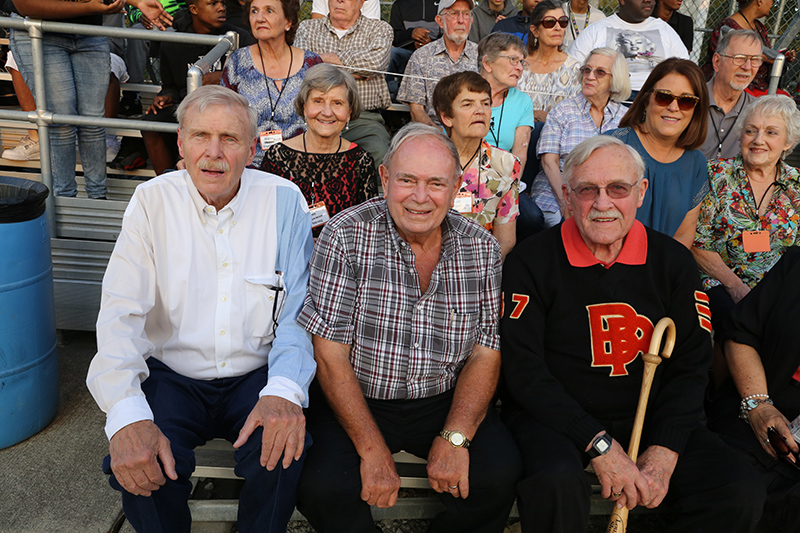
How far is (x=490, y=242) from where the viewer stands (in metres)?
2.43

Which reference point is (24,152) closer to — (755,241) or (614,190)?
(614,190)

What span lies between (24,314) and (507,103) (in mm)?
3097

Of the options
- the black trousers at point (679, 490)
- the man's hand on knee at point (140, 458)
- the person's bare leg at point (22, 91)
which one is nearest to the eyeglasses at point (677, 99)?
the black trousers at point (679, 490)

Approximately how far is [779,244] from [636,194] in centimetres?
134

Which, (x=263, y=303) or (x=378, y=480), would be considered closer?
(x=378, y=480)

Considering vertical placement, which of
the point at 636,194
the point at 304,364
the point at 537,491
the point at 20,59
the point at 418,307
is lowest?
the point at 537,491

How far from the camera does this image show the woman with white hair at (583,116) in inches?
160

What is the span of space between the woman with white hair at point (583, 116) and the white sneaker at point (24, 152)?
3832 mm

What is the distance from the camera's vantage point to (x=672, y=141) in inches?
125

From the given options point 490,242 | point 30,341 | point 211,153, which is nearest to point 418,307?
point 490,242

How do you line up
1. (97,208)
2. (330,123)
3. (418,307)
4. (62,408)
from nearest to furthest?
(418,307) → (62,408) → (330,123) → (97,208)

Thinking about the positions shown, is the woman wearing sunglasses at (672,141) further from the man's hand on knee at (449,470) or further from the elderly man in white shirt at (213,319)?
the elderly man in white shirt at (213,319)

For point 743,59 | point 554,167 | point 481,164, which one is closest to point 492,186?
point 481,164

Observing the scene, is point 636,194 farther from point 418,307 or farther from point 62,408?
point 62,408
